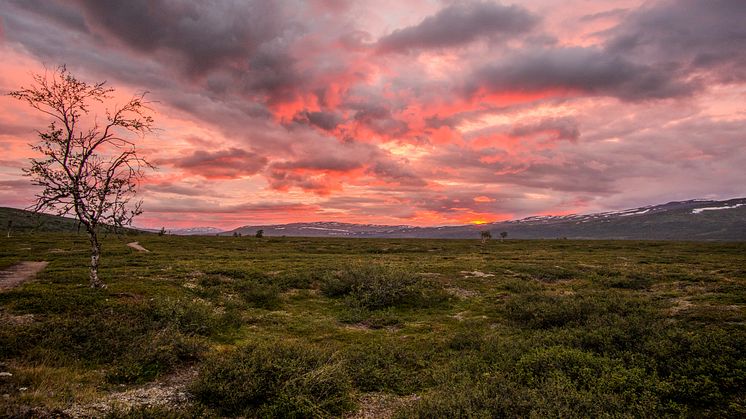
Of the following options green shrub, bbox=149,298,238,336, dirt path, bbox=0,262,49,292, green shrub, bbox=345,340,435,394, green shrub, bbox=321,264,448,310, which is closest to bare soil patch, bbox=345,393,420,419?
green shrub, bbox=345,340,435,394

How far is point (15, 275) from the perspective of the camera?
82.1 ft

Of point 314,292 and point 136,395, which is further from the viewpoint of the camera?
point 314,292

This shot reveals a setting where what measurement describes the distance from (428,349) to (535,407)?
628 centimetres

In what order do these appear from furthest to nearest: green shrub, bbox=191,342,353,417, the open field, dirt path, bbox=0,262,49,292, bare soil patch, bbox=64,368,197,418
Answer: dirt path, bbox=0,262,49,292 → green shrub, bbox=191,342,353,417 → the open field → bare soil patch, bbox=64,368,197,418

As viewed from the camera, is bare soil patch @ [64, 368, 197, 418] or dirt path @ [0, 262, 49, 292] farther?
dirt path @ [0, 262, 49, 292]

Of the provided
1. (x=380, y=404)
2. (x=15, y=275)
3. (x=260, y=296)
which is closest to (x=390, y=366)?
(x=380, y=404)

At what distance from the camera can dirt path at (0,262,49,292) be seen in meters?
21.1

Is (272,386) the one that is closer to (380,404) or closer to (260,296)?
(380,404)

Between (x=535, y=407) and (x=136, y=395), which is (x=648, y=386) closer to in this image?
(x=535, y=407)

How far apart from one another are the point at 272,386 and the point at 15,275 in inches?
1068

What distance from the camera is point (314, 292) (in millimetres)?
25062

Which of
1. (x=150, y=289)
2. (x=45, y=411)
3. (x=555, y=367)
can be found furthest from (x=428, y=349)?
(x=150, y=289)

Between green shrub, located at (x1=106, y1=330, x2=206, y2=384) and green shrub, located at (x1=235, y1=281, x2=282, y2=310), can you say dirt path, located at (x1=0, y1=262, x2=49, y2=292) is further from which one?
green shrub, located at (x1=106, y1=330, x2=206, y2=384)

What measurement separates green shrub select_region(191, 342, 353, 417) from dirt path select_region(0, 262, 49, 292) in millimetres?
17988
